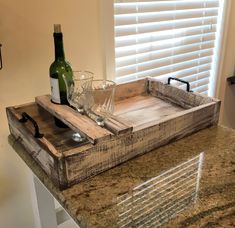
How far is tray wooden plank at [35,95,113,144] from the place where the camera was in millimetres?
809

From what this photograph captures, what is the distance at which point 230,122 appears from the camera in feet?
7.77

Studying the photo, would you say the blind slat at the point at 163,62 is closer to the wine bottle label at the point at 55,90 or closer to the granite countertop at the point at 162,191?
the wine bottle label at the point at 55,90

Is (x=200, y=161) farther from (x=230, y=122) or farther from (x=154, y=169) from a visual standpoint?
(x=230, y=122)

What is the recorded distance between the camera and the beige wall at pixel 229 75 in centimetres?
202

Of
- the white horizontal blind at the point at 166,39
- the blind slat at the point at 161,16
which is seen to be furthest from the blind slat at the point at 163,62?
the blind slat at the point at 161,16

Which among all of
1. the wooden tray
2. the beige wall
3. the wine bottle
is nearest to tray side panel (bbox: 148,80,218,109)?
the wooden tray

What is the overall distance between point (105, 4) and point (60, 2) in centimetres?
22

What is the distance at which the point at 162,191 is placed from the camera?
2.57 ft

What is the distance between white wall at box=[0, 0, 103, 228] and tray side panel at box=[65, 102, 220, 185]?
1.89 feet

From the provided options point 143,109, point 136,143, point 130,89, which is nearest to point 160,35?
point 130,89

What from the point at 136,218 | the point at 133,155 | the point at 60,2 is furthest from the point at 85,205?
the point at 60,2

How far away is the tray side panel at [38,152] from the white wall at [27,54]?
0.21 meters

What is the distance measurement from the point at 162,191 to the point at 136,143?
18 cm

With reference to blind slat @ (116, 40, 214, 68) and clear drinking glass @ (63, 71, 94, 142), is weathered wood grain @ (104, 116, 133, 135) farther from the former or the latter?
blind slat @ (116, 40, 214, 68)
